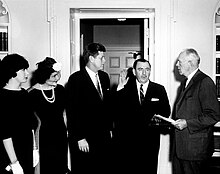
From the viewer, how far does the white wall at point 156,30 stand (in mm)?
4613

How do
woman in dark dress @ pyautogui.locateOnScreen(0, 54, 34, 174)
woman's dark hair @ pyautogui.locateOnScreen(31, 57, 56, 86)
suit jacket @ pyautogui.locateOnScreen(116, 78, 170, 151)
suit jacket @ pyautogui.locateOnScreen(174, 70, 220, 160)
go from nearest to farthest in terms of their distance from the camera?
1. woman in dark dress @ pyautogui.locateOnScreen(0, 54, 34, 174)
2. suit jacket @ pyautogui.locateOnScreen(174, 70, 220, 160)
3. woman's dark hair @ pyautogui.locateOnScreen(31, 57, 56, 86)
4. suit jacket @ pyautogui.locateOnScreen(116, 78, 170, 151)

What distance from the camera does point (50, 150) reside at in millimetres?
3684

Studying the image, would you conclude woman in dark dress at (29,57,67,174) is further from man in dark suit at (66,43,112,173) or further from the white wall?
the white wall

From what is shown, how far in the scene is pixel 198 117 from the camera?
3.23 metres

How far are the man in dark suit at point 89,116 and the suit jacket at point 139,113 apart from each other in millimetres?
→ 213

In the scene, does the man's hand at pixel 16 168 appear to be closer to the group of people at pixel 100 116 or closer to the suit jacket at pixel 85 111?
the group of people at pixel 100 116

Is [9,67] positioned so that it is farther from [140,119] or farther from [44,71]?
[140,119]

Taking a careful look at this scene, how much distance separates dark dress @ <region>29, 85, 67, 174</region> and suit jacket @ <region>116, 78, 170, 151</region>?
667mm

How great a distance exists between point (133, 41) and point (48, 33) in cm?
381

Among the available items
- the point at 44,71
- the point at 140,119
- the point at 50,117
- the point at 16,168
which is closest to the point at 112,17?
the point at 44,71

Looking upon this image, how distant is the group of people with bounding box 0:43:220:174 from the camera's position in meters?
2.98

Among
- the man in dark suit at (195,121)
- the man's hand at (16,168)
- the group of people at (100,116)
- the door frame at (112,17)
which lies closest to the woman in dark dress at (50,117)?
the group of people at (100,116)

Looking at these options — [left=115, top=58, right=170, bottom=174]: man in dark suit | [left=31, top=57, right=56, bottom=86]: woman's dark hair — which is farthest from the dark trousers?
[left=31, top=57, right=56, bottom=86]: woman's dark hair

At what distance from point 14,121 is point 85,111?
1032mm
